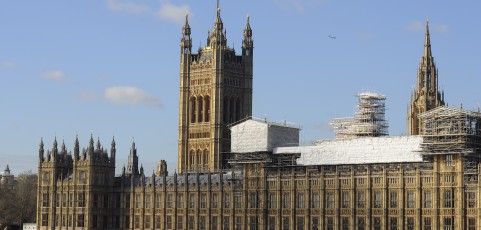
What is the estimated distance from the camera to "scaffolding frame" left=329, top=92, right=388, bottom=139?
7707 inches

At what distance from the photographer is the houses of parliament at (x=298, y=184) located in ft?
484

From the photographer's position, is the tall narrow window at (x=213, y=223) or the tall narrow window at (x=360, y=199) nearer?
the tall narrow window at (x=360, y=199)

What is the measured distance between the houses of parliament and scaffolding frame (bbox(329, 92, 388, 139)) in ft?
0.75

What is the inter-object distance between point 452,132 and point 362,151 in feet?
60.6

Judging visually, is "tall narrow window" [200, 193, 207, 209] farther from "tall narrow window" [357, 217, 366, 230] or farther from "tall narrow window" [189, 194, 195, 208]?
"tall narrow window" [357, 217, 366, 230]

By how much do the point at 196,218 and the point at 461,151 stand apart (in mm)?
53622

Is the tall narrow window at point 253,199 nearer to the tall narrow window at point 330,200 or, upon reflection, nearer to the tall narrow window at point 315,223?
the tall narrow window at point 315,223

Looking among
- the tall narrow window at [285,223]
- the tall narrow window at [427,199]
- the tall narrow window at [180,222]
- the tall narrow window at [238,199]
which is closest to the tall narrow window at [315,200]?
the tall narrow window at [285,223]

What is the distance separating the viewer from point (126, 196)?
19150 cm

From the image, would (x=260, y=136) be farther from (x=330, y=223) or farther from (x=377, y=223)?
(x=377, y=223)

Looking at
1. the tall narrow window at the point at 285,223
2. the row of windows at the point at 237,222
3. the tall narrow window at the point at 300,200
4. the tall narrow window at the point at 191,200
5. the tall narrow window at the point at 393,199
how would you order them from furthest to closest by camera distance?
the tall narrow window at the point at 191,200
the tall narrow window at the point at 285,223
the tall narrow window at the point at 300,200
the tall narrow window at the point at 393,199
the row of windows at the point at 237,222

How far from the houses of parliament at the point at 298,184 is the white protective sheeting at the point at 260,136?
0.69 feet

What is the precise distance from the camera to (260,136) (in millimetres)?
176125

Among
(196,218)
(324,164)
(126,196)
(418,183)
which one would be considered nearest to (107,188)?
(126,196)
